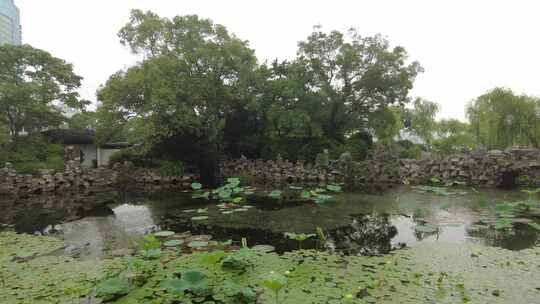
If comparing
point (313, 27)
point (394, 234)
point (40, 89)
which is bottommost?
point (394, 234)

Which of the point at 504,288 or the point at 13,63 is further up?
the point at 13,63

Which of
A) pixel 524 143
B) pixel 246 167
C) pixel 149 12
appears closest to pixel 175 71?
pixel 149 12

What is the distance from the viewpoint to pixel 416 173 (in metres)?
14.1

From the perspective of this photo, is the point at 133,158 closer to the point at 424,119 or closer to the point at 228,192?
the point at 228,192

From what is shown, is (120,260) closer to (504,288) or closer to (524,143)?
(504,288)

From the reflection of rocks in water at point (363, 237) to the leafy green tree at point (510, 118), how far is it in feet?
64.2

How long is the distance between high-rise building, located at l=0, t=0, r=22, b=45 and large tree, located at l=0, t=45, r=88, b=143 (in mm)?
38943

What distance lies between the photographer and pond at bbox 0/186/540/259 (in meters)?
5.23

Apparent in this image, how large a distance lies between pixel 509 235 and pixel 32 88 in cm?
2041

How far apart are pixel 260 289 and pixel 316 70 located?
16.9m

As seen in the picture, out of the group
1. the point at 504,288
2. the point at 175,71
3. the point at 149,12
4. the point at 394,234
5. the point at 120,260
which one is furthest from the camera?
the point at 149,12

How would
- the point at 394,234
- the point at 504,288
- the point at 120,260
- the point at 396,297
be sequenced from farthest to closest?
the point at 394,234
the point at 120,260
the point at 504,288
the point at 396,297

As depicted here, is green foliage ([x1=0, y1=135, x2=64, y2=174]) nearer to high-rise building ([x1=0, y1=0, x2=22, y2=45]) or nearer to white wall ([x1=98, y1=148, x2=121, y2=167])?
white wall ([x1=98, y1=148, x2=121, y2=167])

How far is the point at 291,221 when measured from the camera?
684cm
